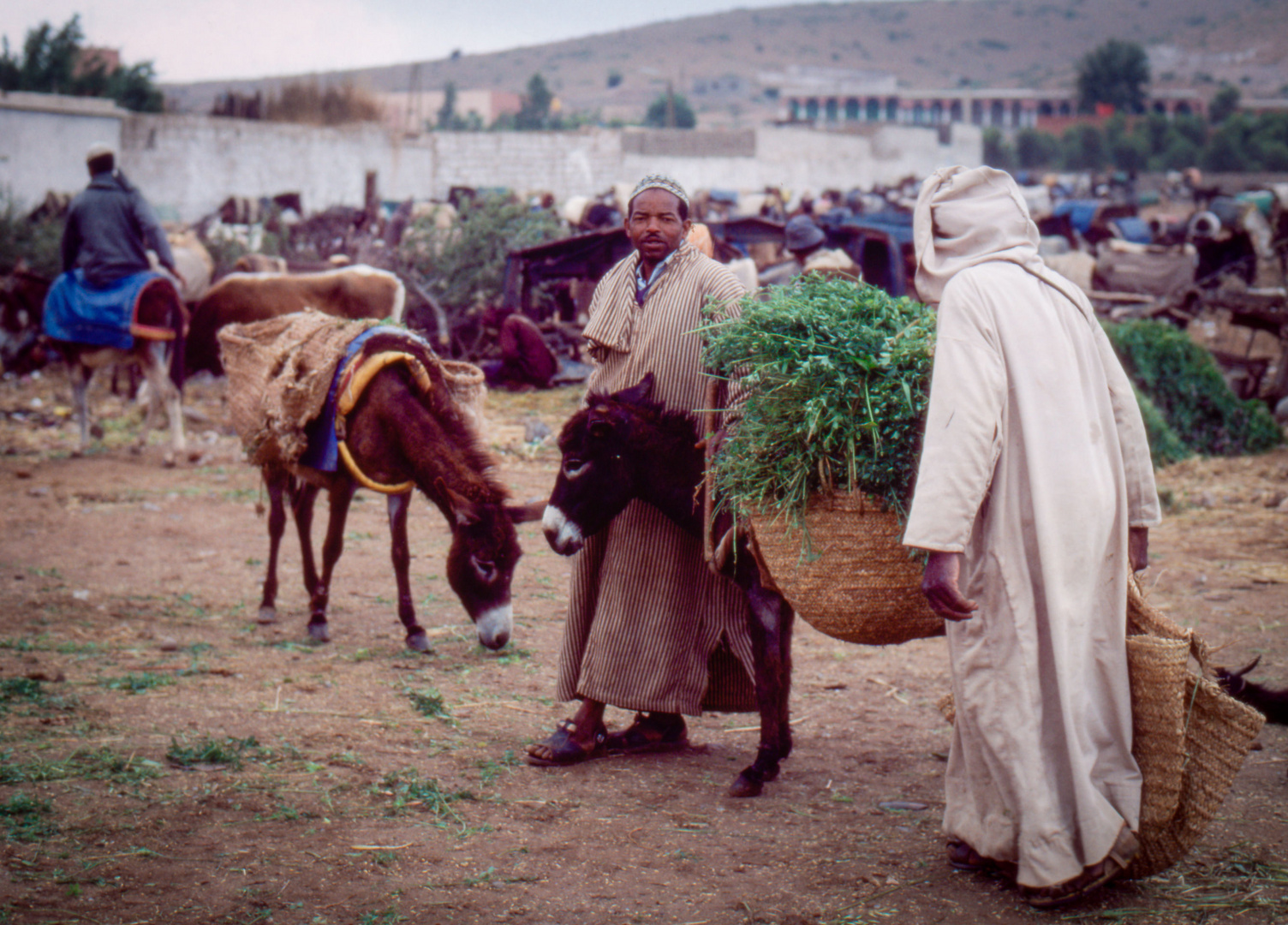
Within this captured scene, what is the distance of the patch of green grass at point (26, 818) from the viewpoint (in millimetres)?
3345

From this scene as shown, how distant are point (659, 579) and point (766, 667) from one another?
50 centimetres

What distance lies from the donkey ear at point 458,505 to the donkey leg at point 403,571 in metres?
0.55

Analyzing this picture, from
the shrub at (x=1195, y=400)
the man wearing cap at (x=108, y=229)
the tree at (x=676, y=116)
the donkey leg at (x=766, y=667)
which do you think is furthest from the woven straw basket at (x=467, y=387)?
the tree at (x=676, y=116)

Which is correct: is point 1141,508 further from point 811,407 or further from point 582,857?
point 582,857

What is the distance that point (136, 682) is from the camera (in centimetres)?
488

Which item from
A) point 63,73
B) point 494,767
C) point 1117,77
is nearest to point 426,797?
point 494,767

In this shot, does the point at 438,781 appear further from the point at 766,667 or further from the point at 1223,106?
the point at 1223,106

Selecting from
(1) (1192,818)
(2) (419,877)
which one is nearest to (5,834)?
(2) (419,877)

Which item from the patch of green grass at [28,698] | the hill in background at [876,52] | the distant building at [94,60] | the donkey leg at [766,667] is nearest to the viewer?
the donkey leg at [766,667]

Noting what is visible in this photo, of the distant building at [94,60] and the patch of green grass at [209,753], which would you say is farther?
the distant building at [94,60]

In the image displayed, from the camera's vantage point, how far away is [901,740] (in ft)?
14.5

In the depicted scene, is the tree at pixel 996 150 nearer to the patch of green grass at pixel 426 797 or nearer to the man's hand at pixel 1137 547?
the man's hand at pixel 1137 547

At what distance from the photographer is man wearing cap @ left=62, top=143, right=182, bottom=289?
949cm

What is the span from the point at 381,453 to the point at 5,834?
92.9 inches
